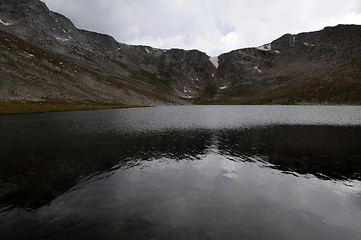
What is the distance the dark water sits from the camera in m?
13.3

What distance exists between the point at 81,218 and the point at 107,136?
101 ft

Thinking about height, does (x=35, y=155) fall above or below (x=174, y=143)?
below

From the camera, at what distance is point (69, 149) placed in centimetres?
3291

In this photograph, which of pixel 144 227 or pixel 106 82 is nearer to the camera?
pixel 144 227

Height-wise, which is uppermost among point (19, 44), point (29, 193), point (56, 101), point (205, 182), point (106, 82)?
point (19, 44)

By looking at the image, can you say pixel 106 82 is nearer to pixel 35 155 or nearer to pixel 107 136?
pixel 107 136

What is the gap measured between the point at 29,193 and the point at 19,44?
208 meters

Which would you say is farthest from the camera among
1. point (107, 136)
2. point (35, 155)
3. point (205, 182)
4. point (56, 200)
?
point (107, 136)

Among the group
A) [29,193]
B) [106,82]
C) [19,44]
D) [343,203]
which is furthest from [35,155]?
[19,44]

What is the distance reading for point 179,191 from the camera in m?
19.1

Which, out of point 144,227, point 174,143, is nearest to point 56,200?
point 144,227

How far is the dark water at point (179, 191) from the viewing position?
13.3 m

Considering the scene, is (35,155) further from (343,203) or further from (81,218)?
(343,203)

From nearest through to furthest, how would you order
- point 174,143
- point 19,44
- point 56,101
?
1. point 174,143
2. point 56,101
3. point 19,44
